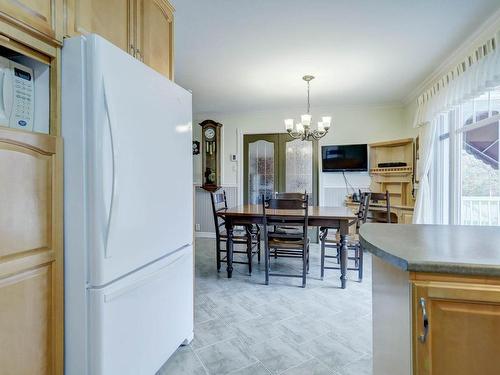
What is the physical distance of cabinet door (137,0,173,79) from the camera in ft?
5.54

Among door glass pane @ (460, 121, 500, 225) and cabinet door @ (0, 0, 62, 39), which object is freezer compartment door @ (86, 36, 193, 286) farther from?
door glass pane @ (460, 121, 500, 225)

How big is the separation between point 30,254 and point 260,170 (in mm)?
4603

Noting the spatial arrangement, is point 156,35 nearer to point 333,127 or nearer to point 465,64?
point 465,64

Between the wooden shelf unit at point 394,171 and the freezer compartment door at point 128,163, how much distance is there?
394 centimetres

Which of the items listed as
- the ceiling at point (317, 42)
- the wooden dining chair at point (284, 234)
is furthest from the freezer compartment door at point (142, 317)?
the ceiling at point (317, 42)

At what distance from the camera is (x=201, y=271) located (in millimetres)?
3602

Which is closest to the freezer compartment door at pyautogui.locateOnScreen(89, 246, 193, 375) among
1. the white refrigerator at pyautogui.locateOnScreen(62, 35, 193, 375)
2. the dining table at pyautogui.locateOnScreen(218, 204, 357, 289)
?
→ the white refrigerator at pyautogui.locateOnScreen(62, 35, 193, 375)

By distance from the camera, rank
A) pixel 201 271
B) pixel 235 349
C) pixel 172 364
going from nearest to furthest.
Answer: pixel 172 364
pixel 235 349
pixel 201 271

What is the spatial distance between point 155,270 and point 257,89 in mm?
3332

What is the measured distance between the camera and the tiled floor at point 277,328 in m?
1.79

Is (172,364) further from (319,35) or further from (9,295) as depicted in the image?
(319,35)

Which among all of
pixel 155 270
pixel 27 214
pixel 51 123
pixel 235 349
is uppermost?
pixel 51 123

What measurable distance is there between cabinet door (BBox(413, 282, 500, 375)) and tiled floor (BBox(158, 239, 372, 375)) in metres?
0.92

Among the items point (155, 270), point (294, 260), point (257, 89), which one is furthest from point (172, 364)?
point (257, 89)
